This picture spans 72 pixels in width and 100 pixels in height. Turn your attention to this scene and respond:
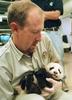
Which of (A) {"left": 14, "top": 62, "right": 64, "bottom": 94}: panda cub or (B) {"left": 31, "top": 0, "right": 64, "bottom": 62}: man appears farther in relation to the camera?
(B) {"left": 31, "top": 0, "right": 64, "bottom": 62}: man

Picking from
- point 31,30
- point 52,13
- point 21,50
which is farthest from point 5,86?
point 52,13

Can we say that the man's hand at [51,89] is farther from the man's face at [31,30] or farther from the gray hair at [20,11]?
the gray hair at [20,11]

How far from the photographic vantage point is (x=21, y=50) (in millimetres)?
1644

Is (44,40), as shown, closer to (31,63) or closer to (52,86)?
(31,63)

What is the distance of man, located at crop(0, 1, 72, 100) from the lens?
1.54 metres


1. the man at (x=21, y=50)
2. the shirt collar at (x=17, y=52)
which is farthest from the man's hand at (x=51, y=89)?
the shirt collar at (x=17, y=52)

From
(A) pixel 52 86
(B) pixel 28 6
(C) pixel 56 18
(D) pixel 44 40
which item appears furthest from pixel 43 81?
(C) pixel 56 18

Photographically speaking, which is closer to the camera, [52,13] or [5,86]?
[5,86]

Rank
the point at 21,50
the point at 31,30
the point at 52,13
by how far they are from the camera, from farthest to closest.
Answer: the point at 52,13, the point at 21,50, the point at 31,30

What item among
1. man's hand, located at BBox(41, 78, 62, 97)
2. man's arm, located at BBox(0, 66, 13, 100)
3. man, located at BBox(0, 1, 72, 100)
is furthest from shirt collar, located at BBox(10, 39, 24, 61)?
man's hand, located at BBox(41, 78, 62, 97)

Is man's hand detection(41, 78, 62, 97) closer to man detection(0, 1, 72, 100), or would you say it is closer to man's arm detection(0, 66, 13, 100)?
man detection(0, 1, 72, 100)

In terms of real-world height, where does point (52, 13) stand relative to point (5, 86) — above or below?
above

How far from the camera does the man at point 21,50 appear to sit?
1.54 meters

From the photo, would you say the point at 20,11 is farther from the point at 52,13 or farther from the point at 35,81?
the point at 52,13
